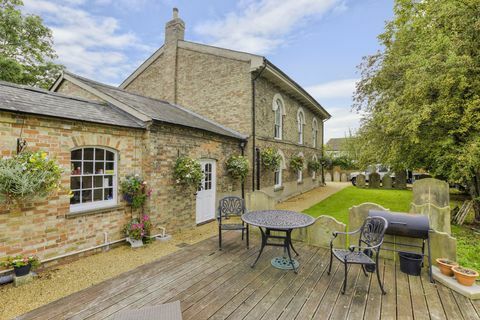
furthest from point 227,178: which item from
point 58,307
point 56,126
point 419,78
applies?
point 419,78

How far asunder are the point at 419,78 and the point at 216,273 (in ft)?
27.4

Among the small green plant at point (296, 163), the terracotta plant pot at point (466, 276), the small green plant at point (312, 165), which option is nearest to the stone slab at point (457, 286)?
the terracotta plant pot at point (466, 276)

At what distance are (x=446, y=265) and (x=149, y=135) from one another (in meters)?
7.24

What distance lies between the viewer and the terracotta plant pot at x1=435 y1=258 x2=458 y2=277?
3.99 metres

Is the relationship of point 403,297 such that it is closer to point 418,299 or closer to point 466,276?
point 418,299

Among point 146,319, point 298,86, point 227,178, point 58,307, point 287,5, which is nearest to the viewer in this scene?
point 146,319

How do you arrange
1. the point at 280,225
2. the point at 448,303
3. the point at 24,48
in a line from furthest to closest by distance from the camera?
the point at 24,48 → the point at 280,225 → the point at 448,303

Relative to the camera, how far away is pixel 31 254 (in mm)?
4398

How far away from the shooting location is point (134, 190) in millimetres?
5879

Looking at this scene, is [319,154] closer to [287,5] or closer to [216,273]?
[287,5]

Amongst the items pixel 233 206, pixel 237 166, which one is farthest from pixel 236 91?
pixel 233 206

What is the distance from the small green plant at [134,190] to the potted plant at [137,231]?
43 cm

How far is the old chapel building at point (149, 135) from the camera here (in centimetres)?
456

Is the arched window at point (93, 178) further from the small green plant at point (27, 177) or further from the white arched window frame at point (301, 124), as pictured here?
the white arched window frame at point (301, 124)
